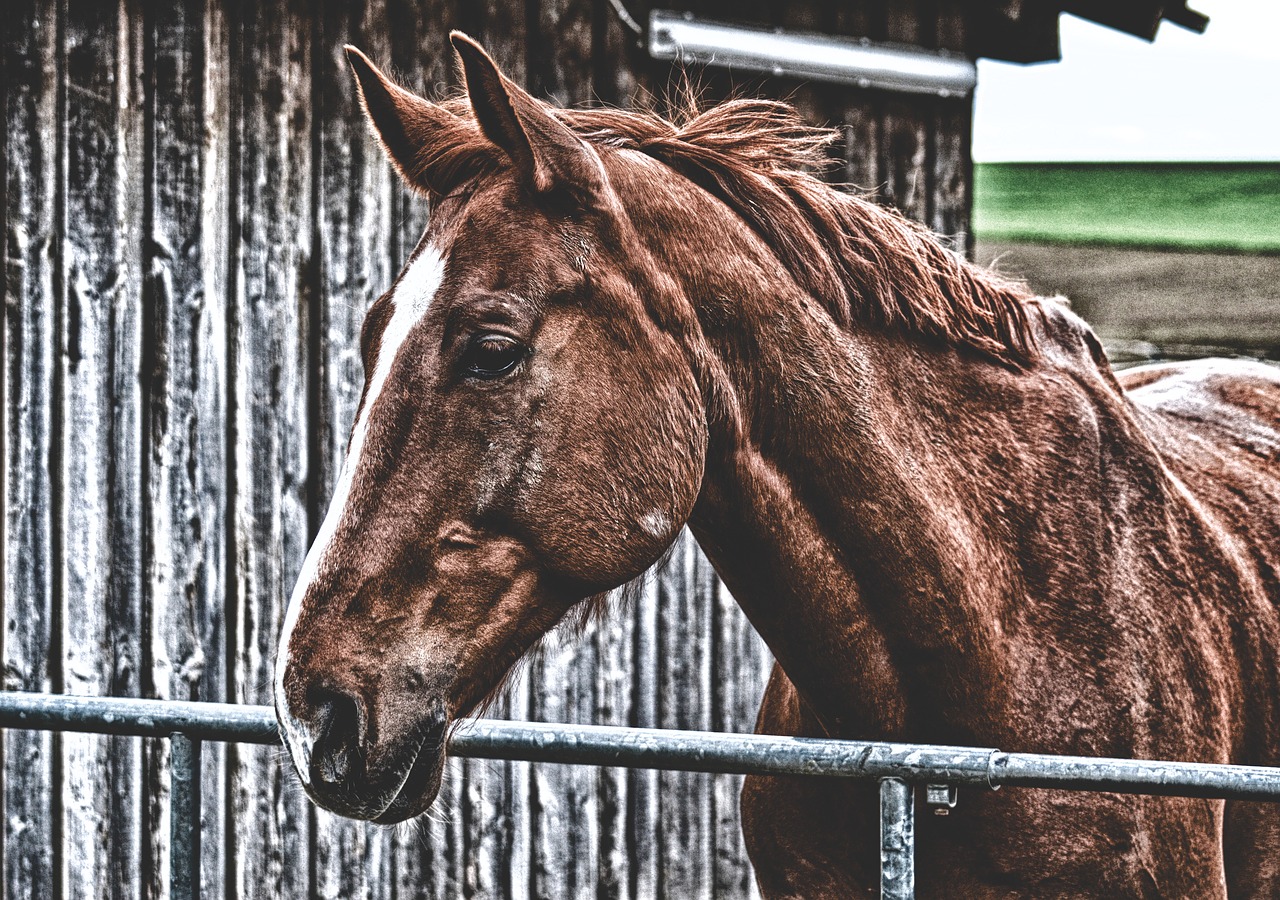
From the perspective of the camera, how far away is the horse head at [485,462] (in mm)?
1648

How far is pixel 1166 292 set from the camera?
1260 cm

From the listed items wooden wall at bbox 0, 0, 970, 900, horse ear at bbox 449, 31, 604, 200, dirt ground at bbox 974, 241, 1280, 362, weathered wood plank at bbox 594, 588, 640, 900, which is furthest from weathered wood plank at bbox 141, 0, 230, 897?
dirt ground at bbox 974, 241, 1280, 362

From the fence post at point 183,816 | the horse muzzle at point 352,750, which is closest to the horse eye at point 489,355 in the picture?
the horse muzzle at point 352,750

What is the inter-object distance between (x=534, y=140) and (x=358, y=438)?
0.53 m

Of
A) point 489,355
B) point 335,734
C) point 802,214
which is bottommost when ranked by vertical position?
point 335,734

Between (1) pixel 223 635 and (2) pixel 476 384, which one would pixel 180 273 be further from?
(2) pixel 476 384

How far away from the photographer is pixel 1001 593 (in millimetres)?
2082

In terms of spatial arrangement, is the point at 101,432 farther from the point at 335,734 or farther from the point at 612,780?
the point at 335,734

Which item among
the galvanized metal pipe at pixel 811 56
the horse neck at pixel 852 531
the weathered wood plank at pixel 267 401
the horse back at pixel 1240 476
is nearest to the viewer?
the horse neck at pixel 852 531

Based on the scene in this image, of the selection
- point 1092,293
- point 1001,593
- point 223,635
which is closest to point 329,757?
point 1001,593

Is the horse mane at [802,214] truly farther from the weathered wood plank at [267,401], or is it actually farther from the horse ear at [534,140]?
the weathered wood plank at [267,401]

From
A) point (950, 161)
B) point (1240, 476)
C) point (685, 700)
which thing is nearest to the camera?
point (1240, 476)

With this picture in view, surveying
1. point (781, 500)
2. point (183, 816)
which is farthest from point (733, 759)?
point (183, 816)

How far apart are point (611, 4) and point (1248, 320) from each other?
393 inches
